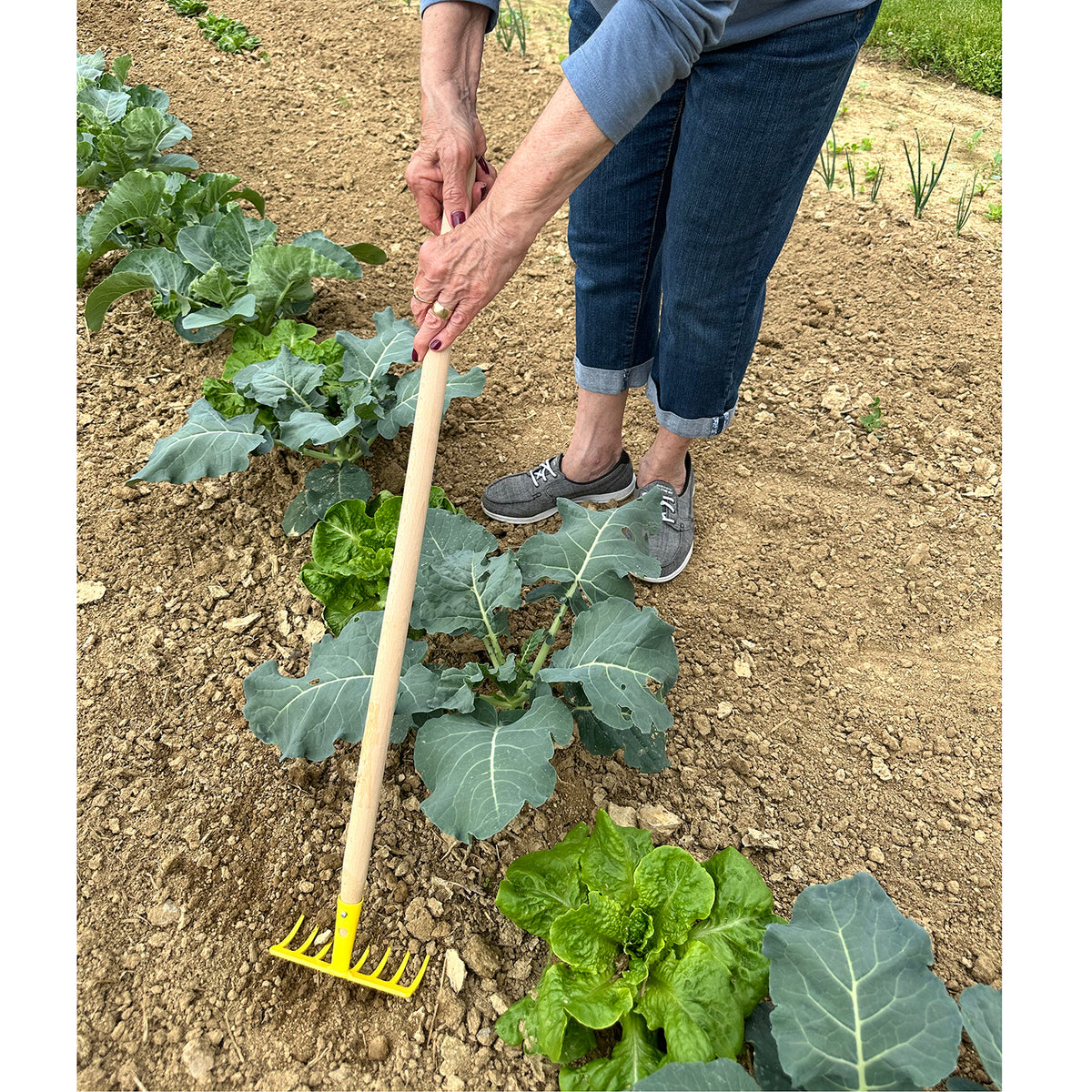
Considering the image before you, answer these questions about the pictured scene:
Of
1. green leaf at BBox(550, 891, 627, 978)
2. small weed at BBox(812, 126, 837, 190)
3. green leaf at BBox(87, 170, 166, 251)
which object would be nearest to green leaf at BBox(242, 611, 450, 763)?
green leaf at BBox(550, 891, 627, 978)

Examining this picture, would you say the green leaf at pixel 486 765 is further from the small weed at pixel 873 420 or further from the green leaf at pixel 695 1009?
the small weed at pixel 873 420

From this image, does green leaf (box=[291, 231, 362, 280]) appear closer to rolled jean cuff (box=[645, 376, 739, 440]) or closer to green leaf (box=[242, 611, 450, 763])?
rolled jean cuff (box=[645, 376, 739, 440])

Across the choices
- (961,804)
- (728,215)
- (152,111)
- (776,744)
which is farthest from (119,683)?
(152,111)

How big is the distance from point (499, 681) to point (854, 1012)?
34.4 inches

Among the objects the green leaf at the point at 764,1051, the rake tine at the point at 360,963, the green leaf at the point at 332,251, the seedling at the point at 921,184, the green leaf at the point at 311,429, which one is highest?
the seedling at the point at 921,184

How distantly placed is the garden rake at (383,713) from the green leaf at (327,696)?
72 millimetres

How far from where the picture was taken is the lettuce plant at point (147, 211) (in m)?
2.71

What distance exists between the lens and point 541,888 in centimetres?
158

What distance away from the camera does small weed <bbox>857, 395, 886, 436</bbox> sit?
2773 mm

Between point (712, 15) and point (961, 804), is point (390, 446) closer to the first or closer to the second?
point (712, 15)

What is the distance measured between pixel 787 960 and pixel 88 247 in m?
2.97

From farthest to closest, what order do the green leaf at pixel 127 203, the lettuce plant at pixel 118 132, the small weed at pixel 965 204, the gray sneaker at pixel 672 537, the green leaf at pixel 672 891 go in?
1. the small weed at pixel 965 204
2. the lettuce plant at pixel 118 132
3. the green leaf at pixel 127 203
4. the gray sneaker at pixel 672 537
5. the green leaf at pixel 672 891

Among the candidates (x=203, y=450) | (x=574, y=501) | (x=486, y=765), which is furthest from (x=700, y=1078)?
(x=203, y=450)

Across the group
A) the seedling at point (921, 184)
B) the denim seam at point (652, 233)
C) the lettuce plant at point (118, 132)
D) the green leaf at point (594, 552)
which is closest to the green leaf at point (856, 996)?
the green leaf at point (594, 552)
